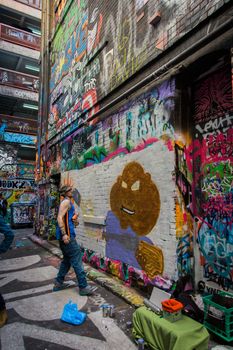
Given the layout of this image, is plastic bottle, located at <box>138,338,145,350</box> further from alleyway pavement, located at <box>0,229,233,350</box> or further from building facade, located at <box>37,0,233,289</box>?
building facade, located at <box>37,0,233,289</box>

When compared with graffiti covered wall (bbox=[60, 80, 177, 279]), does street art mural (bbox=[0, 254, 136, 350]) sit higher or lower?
lower

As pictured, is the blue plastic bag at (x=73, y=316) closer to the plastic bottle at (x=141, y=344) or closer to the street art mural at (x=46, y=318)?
the street art mural at (x=46, y=318)

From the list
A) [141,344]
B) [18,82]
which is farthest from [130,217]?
[18,82]

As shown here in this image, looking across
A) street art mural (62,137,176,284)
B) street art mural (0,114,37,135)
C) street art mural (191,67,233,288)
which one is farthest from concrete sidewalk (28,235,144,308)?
street art mural (0,114,37,135)

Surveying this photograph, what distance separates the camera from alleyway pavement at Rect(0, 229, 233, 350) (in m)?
3.00

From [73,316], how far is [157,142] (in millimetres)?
2812

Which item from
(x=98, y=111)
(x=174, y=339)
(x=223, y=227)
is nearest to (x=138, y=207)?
(x=223, y=227)

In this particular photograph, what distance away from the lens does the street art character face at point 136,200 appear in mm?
4359

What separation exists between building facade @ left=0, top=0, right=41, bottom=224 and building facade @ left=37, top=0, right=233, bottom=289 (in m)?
15.5

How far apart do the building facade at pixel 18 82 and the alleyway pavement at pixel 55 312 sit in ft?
52.5

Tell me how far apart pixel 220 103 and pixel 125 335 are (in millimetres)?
3199

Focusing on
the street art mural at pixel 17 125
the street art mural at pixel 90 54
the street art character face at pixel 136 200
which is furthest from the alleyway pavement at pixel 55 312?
the street art mural at pixel 17 125

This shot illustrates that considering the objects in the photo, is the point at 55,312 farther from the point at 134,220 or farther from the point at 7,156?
the point at 7,156

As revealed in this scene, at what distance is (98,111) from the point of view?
6.40m
